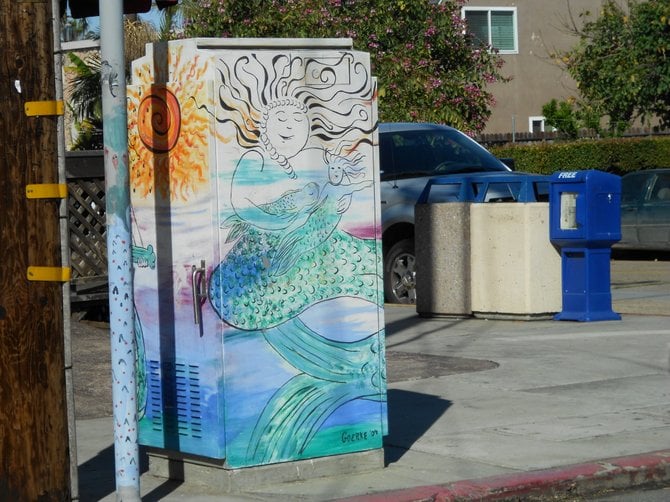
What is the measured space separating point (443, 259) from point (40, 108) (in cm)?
858

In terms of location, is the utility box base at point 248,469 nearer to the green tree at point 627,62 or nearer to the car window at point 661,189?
the car window at point 661,189

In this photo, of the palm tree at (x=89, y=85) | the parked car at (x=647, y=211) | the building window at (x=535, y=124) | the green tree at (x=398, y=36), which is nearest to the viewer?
the parked car at (x=647, y=211)

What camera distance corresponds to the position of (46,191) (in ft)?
19.6

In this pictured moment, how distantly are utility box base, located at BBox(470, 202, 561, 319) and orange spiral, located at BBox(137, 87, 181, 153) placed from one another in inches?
279

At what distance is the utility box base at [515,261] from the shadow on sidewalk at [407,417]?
4.06 meters

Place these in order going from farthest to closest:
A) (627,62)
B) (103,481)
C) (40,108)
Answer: (627,62), (103,481), (40,108)

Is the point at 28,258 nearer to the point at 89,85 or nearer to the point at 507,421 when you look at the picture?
the point at 507,421

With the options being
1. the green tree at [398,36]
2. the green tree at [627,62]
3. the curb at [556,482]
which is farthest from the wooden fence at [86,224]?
the green tree at [627,62]

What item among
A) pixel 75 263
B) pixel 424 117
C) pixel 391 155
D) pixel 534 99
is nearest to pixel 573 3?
pixel 534 99

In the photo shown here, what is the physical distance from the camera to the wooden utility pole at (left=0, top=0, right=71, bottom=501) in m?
5.91

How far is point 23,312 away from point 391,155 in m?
10.4

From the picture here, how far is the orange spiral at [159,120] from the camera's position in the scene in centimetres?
683

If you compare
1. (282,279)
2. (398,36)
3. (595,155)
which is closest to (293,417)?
(282,279)

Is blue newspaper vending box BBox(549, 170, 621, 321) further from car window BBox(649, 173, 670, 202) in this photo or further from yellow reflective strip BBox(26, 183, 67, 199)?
car window BBox(649, 173, 670, 202)
